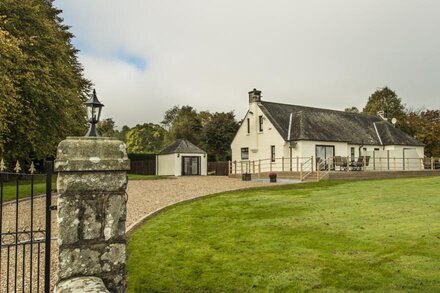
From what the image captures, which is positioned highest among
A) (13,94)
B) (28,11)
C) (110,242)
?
(28,11)

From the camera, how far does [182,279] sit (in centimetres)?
695

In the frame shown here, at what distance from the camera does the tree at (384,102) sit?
60.4m

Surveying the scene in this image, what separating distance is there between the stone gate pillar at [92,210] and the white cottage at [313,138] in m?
28.7

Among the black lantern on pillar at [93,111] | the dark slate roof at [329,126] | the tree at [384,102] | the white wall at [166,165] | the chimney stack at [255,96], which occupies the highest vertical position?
the tree at [384,102]

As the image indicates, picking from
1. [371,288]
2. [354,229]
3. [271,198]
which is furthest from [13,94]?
[371,288]

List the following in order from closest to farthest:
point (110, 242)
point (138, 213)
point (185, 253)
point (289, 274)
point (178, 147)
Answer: point (110, 242) < point (289, 274) < point (185, 253) < point (138, 213) < point (178, 147)

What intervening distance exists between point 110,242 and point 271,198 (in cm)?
1304

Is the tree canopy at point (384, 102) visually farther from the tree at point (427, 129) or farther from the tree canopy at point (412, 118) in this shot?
the tree at point (427, 129)

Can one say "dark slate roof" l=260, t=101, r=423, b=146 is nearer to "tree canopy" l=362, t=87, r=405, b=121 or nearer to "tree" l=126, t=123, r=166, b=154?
"tree canopy" l=362, t=87, r=405, b=121

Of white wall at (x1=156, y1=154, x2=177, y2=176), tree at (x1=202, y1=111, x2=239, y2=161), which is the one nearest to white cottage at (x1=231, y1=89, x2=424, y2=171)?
white wall at (x1=156, y1=154, x2=177, y2=176)

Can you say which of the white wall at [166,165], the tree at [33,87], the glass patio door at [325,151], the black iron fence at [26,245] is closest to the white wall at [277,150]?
the glass patio door at [325,151]

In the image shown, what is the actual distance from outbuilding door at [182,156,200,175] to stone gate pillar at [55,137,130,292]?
39.2 meters

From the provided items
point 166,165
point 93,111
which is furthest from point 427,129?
point 93,111

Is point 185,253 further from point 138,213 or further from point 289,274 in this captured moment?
point 138,213
